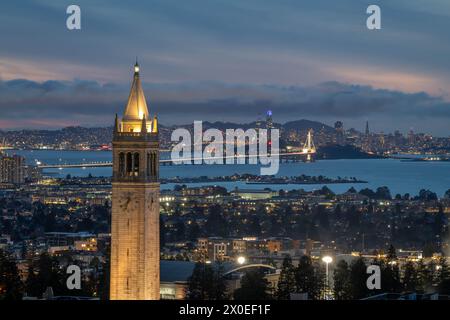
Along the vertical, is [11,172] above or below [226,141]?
below

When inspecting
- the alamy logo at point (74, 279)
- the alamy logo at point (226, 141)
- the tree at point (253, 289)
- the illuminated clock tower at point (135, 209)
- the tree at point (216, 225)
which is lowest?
the tree at point (253, 289)

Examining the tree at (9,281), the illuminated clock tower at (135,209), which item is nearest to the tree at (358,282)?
the tree at (9,281)

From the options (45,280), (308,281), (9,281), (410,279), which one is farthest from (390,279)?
(9,281)

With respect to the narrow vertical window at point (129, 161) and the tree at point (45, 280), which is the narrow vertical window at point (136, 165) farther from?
the tree at point (45, 280)

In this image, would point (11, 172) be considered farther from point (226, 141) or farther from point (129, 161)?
point (129, 161)
